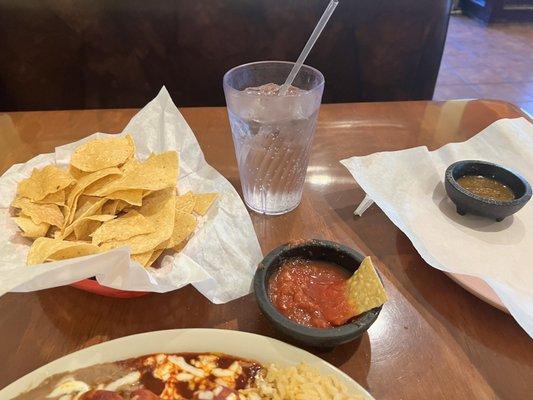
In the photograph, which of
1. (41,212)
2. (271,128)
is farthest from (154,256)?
(271,128)

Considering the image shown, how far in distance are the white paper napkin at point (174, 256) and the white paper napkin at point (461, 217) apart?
346 millimetres

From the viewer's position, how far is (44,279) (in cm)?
74

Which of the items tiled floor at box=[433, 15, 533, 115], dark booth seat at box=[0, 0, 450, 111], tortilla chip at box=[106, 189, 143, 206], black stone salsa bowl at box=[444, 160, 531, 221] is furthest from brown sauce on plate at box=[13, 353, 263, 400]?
tiled floor at box=[433, 15, 533, 115]

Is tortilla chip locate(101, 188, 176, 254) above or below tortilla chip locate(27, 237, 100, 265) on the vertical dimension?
below

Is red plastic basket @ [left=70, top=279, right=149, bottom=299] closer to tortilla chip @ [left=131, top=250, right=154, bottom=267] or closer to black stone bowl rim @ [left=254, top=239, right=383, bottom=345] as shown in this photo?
tortilla chip @ [left=131, top=250, right=154, bottom=267]

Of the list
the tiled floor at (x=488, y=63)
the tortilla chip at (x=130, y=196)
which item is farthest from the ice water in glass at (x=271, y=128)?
the tiled floor at (x=488, y=63)

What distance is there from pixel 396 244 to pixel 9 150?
1.05 metres

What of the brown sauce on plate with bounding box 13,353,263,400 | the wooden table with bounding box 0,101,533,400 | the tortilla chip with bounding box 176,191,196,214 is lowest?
the wooden table with bounding box 0,101,533,400

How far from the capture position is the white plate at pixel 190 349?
724mm

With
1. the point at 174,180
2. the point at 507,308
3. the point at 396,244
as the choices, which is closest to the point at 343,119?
the point at 396,244

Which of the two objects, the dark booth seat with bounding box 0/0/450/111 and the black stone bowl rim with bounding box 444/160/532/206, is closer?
the black stone bowl rim with bounding box 444/160/532/206

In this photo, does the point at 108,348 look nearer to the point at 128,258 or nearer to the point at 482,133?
the point at 128,258

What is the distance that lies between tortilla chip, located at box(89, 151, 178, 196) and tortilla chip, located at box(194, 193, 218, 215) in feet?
0.21

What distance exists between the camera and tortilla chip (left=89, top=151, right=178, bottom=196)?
0.96 metres
